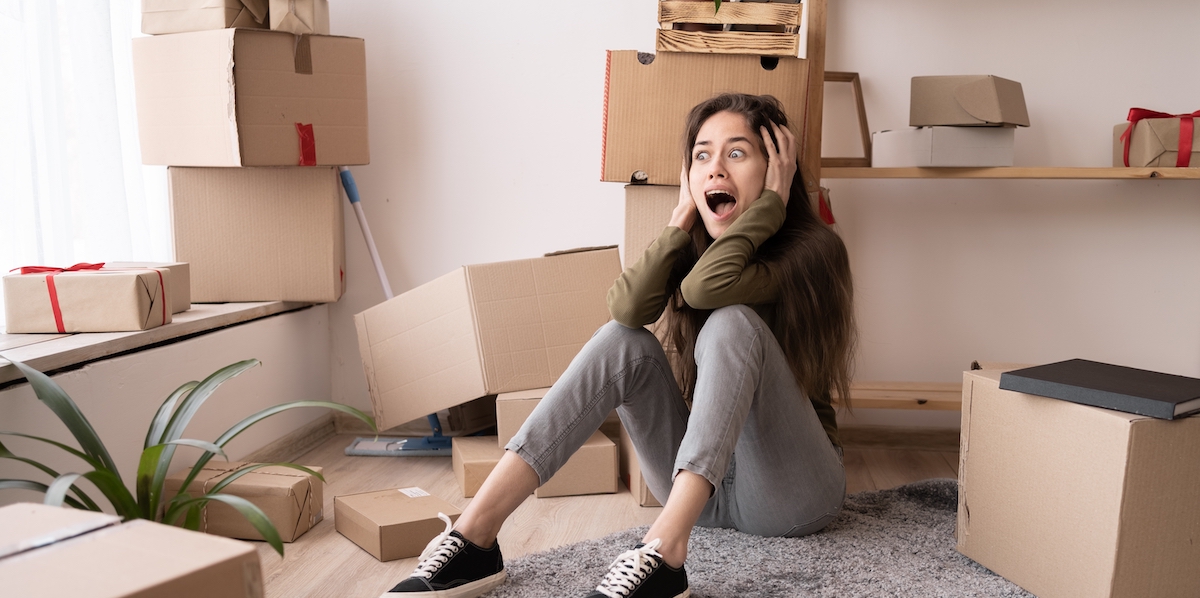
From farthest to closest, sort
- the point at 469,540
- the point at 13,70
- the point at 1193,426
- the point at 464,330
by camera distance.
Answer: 1. the point at 464,330
2. the point at 13,70
3. the point at 469,540
4. the point at 1193,426

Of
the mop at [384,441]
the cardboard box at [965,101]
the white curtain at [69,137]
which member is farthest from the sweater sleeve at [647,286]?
the white curtain at [69,137]

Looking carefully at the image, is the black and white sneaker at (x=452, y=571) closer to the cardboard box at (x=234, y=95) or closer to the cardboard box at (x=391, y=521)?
the cardboard box at (x=391, y=521)

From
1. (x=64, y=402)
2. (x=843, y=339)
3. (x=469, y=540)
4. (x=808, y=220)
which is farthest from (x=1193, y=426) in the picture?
(x=64, y=402)

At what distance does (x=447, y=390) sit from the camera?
1.99 metres

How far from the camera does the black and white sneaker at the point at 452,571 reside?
1.22m

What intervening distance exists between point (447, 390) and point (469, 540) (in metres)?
0.74

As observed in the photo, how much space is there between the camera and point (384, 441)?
7.36 ft

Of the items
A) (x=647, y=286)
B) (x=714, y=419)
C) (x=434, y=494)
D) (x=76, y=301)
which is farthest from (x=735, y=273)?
(x=76, y=301)

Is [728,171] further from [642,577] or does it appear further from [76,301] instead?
[76,301]

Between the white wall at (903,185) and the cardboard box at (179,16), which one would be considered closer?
the cardboard box at (179,16)

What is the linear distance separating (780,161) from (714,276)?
0.31 m

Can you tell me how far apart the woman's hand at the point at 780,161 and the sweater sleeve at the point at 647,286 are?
0.19 m

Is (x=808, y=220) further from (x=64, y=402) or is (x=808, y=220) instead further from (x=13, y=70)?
(x=13, y=70)

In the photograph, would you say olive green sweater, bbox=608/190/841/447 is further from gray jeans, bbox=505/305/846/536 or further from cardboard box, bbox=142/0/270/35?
cardboard box, bbox=142/0/270/35
